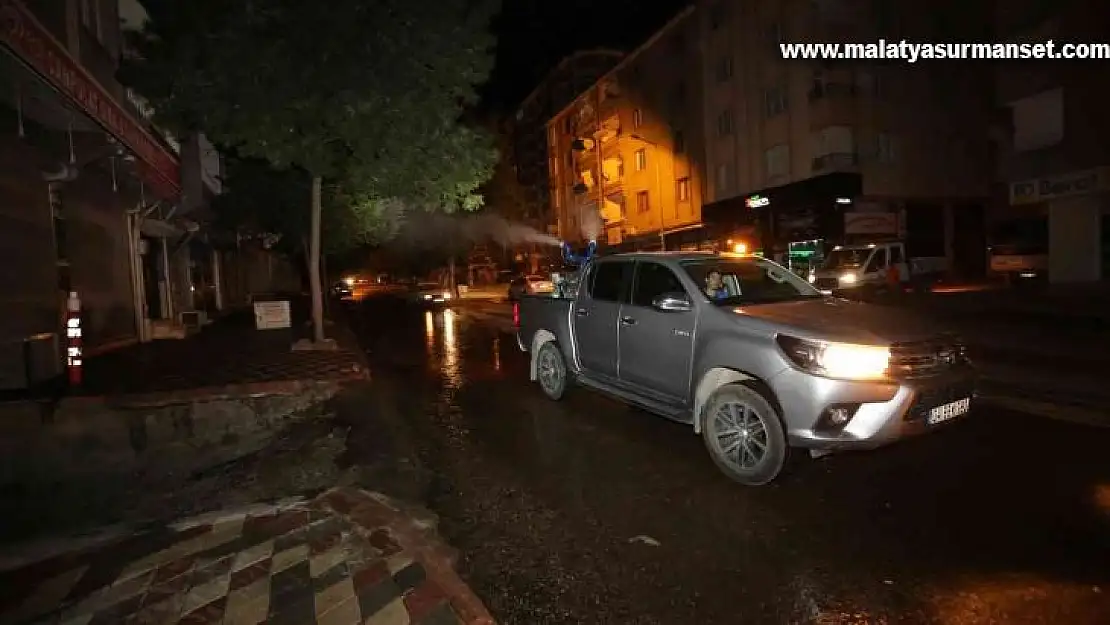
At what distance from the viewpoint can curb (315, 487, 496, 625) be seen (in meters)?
3.36

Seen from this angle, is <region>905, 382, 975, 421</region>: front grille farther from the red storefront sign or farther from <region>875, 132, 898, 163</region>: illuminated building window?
<region>875, 132, 898, 163</region>: illuminated building window

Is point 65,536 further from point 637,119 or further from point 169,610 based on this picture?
point 637,119

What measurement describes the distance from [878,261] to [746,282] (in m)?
18.6

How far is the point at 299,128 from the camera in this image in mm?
11648

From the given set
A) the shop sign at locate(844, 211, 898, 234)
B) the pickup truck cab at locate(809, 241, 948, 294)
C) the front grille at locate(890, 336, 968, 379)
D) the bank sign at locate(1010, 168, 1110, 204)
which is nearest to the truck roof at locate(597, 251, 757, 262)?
the front grille at locate(890, 336, 968, 379)

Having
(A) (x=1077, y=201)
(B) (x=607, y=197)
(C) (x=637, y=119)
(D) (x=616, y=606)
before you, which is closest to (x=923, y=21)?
(A) (x=1077, y=201)

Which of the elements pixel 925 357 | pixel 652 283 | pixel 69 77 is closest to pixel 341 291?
pixel 69 77

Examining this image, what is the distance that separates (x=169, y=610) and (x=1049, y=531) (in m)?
4.99

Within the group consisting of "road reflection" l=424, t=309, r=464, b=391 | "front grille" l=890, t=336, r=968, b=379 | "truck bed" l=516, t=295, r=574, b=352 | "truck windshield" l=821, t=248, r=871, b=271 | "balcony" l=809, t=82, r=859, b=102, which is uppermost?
"balcony" l=809, t=82, r=859, b=102

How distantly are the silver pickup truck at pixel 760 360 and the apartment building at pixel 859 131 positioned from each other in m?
22.8

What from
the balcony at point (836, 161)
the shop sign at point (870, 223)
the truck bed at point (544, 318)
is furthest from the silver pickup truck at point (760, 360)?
the balcony at point (836, 161)

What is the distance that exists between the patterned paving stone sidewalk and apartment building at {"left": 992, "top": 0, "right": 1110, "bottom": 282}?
78.8 feet

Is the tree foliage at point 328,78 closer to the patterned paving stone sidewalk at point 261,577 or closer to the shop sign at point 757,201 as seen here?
the patterned paving stone sidewalk at point 261,577

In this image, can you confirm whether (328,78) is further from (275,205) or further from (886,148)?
(886,148)
